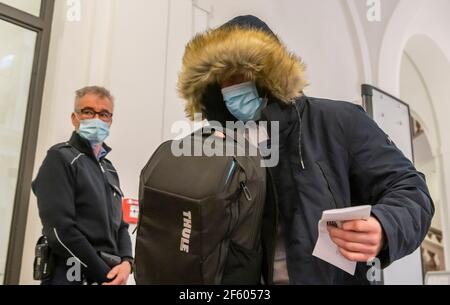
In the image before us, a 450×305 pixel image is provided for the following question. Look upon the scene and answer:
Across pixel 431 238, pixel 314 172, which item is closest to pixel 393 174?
pixel 314 172

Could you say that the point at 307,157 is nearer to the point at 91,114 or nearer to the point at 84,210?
the point at 84,210

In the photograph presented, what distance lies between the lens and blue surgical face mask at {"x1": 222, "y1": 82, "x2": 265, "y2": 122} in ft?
3.65

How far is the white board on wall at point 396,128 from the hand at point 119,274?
2.55 m

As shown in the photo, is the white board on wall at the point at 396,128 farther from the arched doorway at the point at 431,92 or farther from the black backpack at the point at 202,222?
the black backpack at the point at 202,222

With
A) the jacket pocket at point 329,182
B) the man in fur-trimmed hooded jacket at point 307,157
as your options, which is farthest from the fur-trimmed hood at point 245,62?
the jacket pocket at point 329,182

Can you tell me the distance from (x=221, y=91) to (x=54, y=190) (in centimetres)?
92

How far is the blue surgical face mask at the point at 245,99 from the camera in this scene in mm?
1113

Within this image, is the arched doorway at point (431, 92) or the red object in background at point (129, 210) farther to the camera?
the arched doorway at point (431, 92)

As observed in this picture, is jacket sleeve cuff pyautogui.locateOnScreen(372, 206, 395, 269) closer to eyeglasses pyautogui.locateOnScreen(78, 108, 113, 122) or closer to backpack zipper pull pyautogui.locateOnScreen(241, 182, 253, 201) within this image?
backpack zipper pull pyautogui.locateOnScreen(241, 182, 253, 201)

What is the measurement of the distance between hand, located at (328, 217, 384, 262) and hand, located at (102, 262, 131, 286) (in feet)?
3.95

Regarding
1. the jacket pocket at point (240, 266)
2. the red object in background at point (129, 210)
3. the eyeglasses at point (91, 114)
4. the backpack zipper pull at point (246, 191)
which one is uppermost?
the eyeglasses at point (91, 114)

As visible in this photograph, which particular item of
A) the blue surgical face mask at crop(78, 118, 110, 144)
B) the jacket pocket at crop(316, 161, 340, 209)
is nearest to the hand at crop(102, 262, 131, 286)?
the blue surgical face mask at crop(78, 118, 110, 144)

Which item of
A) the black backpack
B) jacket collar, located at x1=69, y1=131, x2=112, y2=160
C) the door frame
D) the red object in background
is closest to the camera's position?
the black backpack

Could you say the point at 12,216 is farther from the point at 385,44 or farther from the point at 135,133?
the point at 385,44
